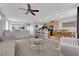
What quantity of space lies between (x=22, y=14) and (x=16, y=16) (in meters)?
0.47

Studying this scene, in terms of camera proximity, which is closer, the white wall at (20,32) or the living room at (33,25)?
the living room at (33,25)

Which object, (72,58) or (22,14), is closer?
(72,58)

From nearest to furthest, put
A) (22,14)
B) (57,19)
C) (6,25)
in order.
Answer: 1. (22,14)
2. (6,25)
3. (57,19)

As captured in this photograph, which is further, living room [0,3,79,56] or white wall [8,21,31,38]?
white wall [8,21,31,38]

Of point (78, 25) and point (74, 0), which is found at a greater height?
point (74, 0)

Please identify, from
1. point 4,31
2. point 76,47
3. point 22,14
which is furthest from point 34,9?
point 76,47

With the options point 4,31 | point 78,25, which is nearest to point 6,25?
point 4,31

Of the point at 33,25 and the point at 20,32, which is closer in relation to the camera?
the point at 20,32

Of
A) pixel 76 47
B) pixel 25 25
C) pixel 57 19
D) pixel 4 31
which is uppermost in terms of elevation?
pixel 57 19

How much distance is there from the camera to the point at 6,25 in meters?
7.65

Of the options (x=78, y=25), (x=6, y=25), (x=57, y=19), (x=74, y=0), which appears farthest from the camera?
(x=57, y=19)

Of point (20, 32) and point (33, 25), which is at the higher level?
point (33, 25)

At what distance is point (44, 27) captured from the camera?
8.99m

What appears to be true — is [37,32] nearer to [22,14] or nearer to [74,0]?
[22,14]
